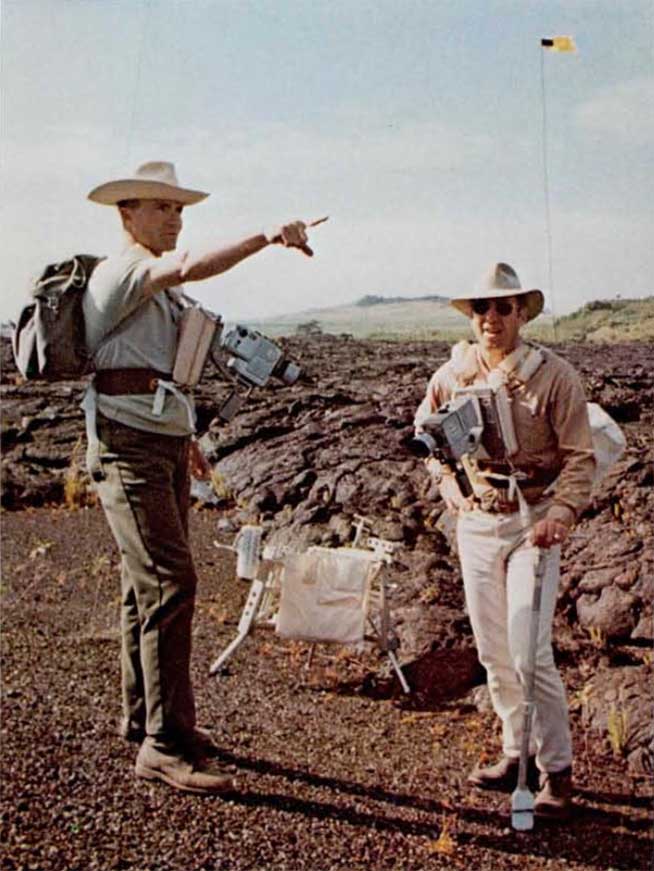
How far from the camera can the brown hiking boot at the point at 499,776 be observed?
155 inches

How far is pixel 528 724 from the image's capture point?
3.70 meters

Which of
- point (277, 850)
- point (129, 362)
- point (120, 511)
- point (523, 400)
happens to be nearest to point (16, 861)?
point (277, 850)

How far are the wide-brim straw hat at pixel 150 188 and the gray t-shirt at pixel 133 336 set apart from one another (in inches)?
6.0

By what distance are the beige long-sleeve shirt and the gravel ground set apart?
95cm

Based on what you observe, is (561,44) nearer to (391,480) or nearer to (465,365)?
(465,365)

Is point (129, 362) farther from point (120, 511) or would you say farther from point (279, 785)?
point (279, 785)

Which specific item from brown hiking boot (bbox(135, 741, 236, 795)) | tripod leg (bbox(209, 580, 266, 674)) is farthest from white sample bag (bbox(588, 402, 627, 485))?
tripod leg (bbox(209, 580, 266, 674))

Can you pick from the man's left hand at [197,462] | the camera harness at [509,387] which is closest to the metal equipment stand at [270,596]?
the man's left hand at [197,462]

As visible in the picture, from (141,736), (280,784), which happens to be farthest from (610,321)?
(141,736)

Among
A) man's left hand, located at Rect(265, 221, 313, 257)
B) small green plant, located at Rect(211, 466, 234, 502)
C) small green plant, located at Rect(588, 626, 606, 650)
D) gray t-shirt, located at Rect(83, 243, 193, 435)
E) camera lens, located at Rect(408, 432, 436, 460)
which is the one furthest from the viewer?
small green plant, located at Rect(211, 466, 234, 502)

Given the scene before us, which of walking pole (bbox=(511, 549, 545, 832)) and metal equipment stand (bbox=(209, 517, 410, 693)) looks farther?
metal equipment stand (bbox=(209, 517, 410, 693))

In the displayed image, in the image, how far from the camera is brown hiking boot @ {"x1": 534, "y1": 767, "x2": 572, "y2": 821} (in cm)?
375

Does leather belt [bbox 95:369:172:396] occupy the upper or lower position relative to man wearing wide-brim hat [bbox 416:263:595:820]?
upper

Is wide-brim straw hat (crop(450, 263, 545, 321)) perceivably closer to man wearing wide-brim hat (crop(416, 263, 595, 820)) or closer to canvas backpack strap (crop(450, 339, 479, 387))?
man wearing wide-brim hat (crop(416, 263, 595, 820))
